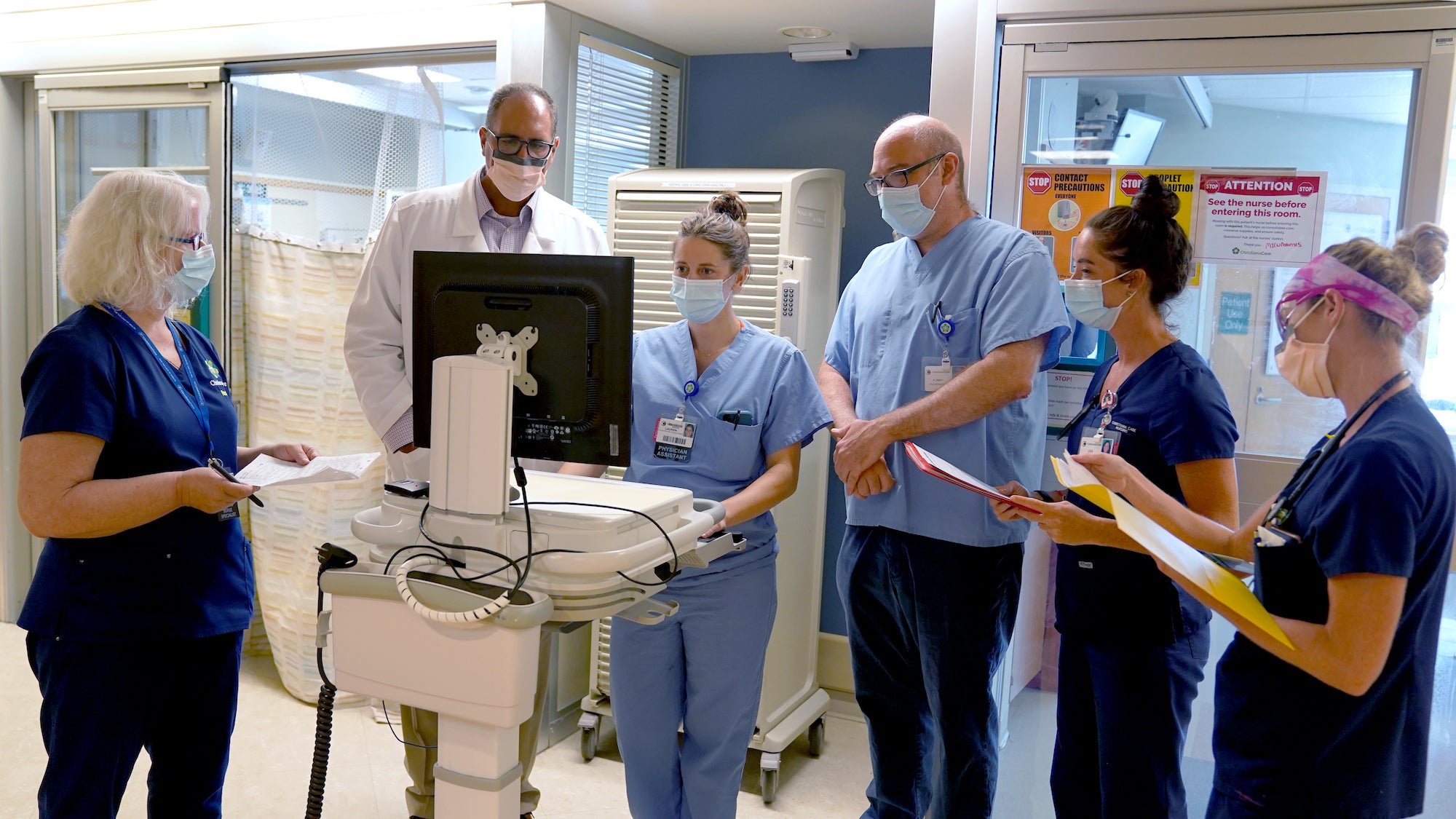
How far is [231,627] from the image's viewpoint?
79.6 inches

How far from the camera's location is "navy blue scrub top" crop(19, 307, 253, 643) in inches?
72.7

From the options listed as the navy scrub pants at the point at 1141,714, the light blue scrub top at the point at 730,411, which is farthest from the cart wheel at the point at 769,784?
the navy scrub pants at the point at 1141,714

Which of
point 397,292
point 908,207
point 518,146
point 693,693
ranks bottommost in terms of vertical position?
point 693,693

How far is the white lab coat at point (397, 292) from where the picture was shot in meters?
2.49

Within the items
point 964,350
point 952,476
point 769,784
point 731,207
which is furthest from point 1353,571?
point 769,784

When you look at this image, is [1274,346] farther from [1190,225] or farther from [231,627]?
[231,627]

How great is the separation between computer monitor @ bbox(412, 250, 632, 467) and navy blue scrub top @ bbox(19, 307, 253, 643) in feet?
2.27

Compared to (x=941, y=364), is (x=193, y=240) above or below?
above

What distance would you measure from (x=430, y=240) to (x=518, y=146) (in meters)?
0.32

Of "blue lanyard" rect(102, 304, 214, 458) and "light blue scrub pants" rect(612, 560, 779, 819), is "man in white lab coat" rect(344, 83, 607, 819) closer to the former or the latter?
"blue lanyard" rect(102, 304, 214, 458)

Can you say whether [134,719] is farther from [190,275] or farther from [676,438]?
[676,438]

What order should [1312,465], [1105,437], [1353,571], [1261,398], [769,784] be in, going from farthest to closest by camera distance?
[769,784], [1261,398], [1105,437], [1312,465], [1353,571]

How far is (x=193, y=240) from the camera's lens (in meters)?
2.06

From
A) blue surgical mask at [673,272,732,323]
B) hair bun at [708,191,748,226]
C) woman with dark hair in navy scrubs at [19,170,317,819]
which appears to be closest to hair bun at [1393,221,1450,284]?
blue surgical mask at [673,272,732,323]
